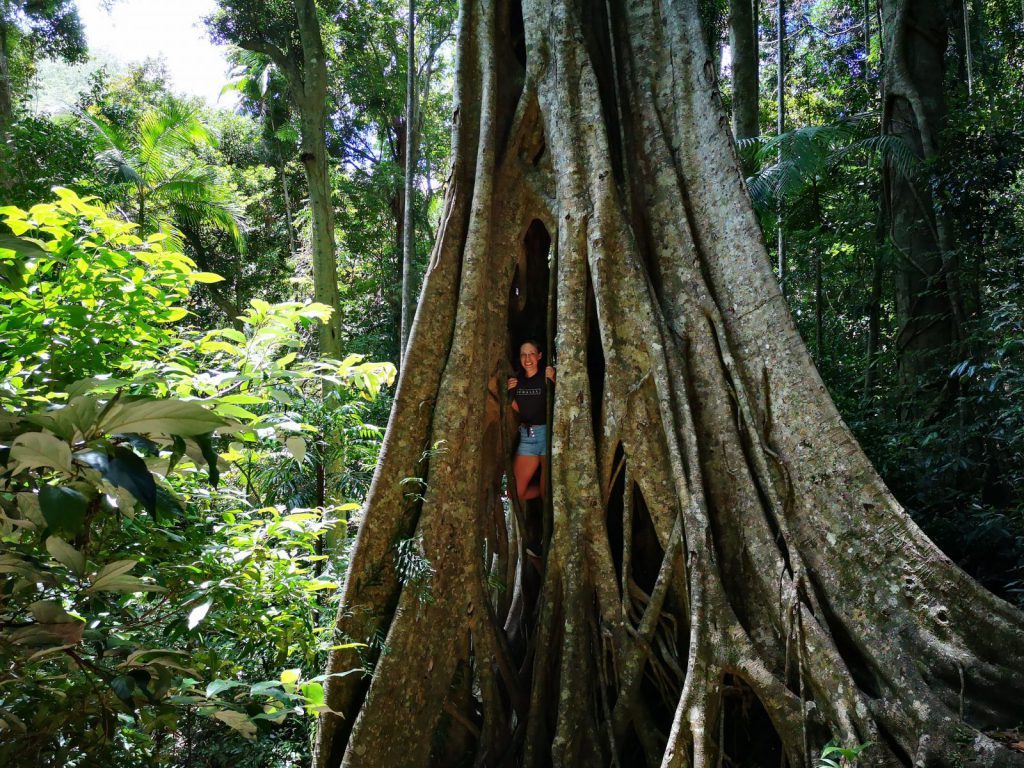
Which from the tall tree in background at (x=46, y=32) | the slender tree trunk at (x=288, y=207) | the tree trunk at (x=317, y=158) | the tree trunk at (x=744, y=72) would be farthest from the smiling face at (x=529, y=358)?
the tall tree in background at (x=46, y=32)

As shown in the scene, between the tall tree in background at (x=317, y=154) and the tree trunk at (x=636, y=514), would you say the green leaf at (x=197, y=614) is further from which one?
the tall tree in background at (x=317, y=154)

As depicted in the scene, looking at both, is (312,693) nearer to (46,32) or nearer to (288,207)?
(288,207)

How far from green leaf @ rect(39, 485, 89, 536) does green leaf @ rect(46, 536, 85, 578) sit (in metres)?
0.25

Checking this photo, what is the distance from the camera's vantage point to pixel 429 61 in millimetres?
15508

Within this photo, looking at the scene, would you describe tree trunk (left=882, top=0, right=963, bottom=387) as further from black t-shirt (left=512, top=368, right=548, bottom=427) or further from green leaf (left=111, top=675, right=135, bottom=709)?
green leaf (left=111, top=675, right=135, bottom=709)

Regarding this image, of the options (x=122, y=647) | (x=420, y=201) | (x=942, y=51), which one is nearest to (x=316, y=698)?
(x=122, y=647)

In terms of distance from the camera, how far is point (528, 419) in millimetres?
4441

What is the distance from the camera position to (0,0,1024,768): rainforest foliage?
45.1 inches

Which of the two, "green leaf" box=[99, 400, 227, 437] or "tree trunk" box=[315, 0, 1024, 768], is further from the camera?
"tree trunk" box=[315, 0, 1024, 768]

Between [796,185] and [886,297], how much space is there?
2.99 m

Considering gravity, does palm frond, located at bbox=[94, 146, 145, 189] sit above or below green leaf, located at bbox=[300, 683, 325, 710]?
above

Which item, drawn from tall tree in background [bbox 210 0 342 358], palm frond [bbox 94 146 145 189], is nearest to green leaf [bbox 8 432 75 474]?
tall tree in background [bbox 210 0 342 358]

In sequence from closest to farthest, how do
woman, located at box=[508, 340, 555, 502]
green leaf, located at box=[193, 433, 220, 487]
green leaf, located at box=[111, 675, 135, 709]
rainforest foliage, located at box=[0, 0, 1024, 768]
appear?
green leaf, located at box=[193, 433, 220, 487] → green leaf, located at box=[111, 675, 135, 709] → rainforest foliage, located at box=[0, 0, 1024, 768] → woman, located at box=[508, 340, 555, 502]

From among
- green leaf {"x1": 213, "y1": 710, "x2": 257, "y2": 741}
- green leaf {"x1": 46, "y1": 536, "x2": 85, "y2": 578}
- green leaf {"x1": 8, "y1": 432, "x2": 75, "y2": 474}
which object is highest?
green leaf {"x1": 8, "y1": 432, "x2": 75, "y2": 474}
